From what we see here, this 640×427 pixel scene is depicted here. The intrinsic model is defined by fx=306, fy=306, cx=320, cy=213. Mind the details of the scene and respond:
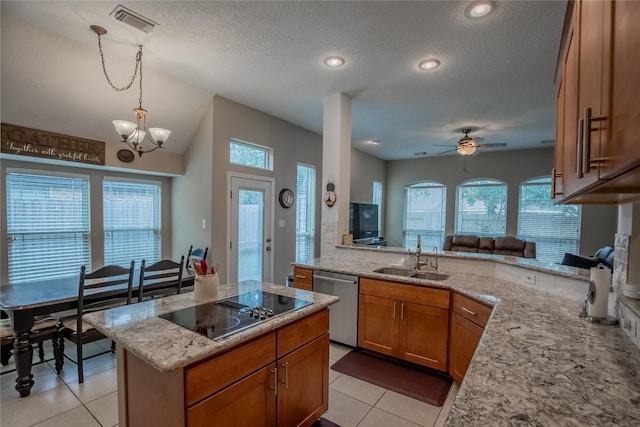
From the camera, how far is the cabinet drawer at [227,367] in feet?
4.08

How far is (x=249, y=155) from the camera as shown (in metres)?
4.74

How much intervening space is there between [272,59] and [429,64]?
5.23ft

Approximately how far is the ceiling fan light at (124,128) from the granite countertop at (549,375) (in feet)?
10.0

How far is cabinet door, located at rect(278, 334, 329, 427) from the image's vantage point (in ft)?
5.49

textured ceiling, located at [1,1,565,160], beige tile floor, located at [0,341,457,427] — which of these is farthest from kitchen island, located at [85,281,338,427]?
textured ceiling, located at [1,1,565,160]

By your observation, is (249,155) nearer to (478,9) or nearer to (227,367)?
(478,9)

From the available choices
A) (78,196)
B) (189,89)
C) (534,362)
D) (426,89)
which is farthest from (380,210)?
(534,362)

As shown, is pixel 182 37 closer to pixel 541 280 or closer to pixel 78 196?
pixel 78 196

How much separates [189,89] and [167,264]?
7.14 ft

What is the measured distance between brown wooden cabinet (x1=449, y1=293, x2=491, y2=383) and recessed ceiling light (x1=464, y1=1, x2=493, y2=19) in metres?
2.16

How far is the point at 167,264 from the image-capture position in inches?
120

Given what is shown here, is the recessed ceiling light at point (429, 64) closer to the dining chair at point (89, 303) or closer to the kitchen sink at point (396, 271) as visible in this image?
the kitchen sink at point (396, 271)

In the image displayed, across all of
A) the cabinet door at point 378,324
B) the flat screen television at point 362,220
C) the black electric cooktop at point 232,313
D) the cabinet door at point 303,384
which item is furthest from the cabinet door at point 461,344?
the flat screen television at point 362,220

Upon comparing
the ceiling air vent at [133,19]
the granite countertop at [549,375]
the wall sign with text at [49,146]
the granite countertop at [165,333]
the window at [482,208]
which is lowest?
the granite countertop at [165,333]
